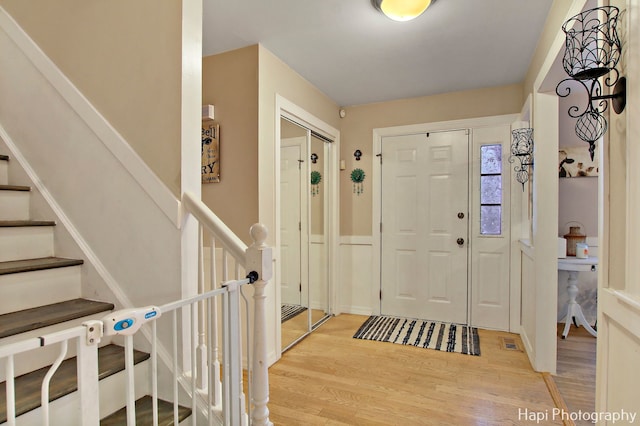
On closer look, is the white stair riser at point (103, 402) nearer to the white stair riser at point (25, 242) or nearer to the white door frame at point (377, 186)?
the white stair riser at point (25, 242)

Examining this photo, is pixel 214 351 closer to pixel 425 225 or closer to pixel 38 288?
pixel 38 288

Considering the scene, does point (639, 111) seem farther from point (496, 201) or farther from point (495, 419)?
point (496, 201)

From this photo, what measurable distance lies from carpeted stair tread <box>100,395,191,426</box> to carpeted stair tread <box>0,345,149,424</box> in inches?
6.5

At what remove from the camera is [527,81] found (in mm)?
3020

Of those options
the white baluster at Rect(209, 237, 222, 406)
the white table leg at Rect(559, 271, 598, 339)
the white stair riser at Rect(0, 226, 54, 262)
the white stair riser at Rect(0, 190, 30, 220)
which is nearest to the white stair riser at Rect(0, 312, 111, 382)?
the white stair riser at Rect(0, 226, 54, 262)

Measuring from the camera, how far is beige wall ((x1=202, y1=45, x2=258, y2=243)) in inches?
102

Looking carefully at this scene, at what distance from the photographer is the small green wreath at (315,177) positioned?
11.8 ft

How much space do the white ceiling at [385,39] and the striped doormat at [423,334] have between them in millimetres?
2497

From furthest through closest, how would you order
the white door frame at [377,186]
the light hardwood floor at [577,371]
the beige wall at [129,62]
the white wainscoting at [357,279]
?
the white wainscoting at [357,279], the white door frame at [377,186], the light hardwood floor at [577,371], the beige wall at [129,62]

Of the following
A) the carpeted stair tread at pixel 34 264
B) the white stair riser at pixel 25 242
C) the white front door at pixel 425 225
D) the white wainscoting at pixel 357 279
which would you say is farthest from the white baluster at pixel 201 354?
the white front door at pixel 425 225

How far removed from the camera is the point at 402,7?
198 centimetres

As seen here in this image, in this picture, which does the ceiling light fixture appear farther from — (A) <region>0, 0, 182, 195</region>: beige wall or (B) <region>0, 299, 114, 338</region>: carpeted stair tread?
(B) <region>0, 299, 114, 338</region>: carpeted stair tread

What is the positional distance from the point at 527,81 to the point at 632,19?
7.02 feet

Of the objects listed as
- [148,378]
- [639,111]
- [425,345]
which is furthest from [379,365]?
[639,111]
